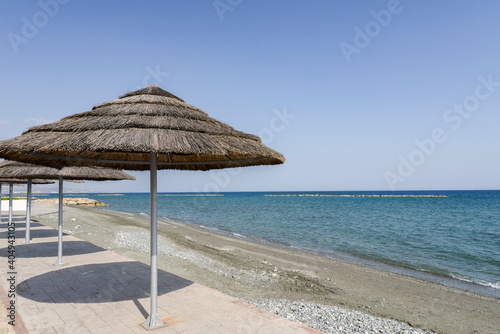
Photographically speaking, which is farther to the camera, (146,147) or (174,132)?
(174,132)

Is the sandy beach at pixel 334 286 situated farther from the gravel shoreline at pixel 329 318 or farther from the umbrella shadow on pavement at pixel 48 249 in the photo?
the umbrella shadow on pavement at pixel 48 249

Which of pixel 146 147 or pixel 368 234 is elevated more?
pixel 146 147

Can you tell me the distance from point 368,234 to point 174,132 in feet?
68.4

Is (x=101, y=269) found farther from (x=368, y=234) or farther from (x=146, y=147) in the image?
(x=368, y=234)

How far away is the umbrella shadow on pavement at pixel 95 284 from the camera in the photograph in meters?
5.07

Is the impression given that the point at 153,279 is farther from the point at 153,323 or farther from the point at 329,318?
the point at 329,318

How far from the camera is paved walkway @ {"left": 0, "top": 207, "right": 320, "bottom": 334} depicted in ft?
13.2

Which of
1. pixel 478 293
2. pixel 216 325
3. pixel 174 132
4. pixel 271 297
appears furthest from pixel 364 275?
pixel 174 132

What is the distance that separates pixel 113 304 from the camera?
15.7 ft

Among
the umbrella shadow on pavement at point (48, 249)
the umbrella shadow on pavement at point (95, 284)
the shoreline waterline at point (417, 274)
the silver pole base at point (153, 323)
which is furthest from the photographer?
the shoreline waterline at point (417, 274)

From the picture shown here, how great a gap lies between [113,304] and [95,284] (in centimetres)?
126

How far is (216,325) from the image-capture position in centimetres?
409

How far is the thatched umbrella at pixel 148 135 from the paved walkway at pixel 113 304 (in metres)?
0.54

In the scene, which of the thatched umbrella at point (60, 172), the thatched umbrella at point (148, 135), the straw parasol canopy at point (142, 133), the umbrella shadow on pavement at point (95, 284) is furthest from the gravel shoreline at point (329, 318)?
the thatched umbrella at point (60, 172)
